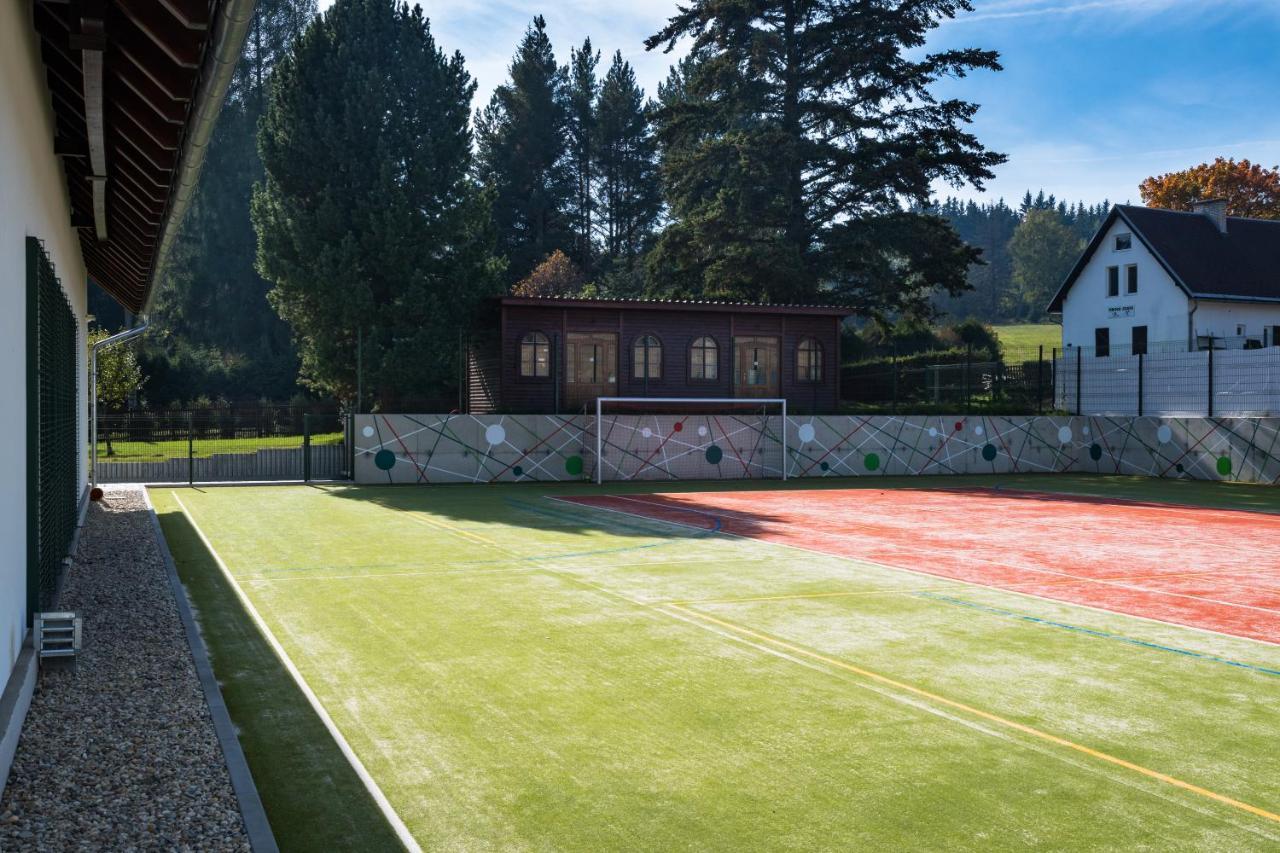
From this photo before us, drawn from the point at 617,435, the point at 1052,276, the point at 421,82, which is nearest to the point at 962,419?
the point at 617,435

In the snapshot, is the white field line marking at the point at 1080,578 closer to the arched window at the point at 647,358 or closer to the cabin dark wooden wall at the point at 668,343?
the cabin dark wooden wall at the point at 668,343

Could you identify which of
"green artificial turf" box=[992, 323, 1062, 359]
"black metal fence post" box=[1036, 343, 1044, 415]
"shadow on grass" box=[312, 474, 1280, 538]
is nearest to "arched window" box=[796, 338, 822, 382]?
"shadow on grass" box=[312, 474, 1280, 538]

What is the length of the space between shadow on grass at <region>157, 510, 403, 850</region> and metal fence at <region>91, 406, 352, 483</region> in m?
20.3

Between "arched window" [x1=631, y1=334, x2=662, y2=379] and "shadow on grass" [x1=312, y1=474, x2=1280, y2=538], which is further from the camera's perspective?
"arched window" [x1=631, y1=334, x2=662, y2=379]

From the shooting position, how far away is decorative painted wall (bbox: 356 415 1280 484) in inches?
1152

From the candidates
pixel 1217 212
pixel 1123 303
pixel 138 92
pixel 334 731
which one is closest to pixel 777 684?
pixel 334 731

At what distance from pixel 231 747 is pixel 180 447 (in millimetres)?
26416

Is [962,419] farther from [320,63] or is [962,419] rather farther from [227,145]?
[227,145]

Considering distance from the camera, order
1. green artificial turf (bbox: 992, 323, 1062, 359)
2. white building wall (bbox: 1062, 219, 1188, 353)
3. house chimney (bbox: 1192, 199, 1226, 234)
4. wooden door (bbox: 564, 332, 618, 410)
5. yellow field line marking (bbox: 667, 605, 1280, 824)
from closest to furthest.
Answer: yellow field line marking (bbox: 667, 605, 1280, 824)
wooden door (bbox: 564, 332, 618, 410)
white building wall (bbox: 1062, 219, 1188, 353)
house chimney (bbox: 1192, 199, 1226, 234)
green artificial turf (bbox: 992, 323, 1062, 359)

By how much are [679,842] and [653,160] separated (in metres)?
66.4

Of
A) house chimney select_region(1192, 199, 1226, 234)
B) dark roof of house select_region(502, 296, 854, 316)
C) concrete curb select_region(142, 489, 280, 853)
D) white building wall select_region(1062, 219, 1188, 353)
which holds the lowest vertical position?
concrete curb select_region(142, 489, 280, 853)

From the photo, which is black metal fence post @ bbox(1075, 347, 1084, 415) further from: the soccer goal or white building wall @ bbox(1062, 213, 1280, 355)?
the soccer goal

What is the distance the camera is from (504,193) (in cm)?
6419

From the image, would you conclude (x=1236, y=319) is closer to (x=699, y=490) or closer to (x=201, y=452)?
(x=699, y=490)
